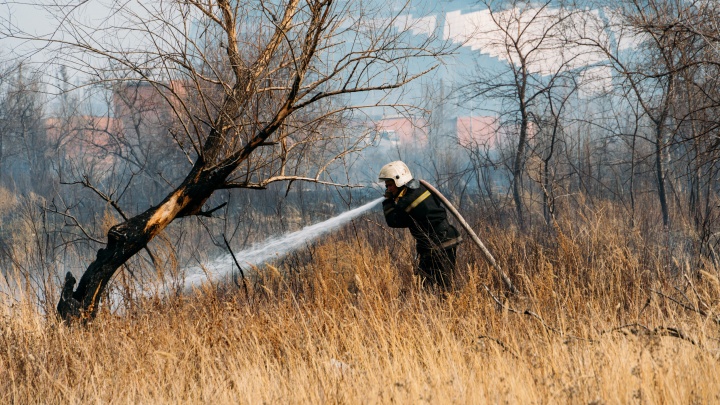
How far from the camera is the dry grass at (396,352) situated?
3.45 m

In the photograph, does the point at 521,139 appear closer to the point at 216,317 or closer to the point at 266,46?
the point at 266,46

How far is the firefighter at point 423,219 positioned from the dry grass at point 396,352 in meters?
0.46

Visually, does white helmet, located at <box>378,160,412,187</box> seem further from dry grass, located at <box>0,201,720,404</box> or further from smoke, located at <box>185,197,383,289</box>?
smoke, located at <box>185,197,383,289</box>

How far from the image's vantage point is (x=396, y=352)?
4602mm

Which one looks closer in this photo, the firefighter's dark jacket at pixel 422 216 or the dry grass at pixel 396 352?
the dry grass at pixel 396 352

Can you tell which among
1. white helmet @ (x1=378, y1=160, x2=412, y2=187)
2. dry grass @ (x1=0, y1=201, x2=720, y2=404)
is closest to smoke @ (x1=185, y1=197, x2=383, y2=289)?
dry grass @ (x1=0, y1=201, x2=720, y2=404)

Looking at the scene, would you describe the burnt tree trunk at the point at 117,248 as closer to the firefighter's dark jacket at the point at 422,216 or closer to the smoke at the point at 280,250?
the smoke at the point at 280,250

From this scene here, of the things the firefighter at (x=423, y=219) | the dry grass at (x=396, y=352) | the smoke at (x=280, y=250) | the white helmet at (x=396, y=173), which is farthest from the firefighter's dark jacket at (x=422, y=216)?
the smoke at (x=280, y=250)

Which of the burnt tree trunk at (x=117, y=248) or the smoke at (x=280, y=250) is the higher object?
the burnt tree trunk at (x=117, y=248)

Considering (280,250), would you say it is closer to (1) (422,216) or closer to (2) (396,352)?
(1) (422,216)

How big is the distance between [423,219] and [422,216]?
0.15 ft

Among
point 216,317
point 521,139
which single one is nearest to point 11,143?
point 521,139

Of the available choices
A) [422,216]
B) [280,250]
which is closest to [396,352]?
[422,216]

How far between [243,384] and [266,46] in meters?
3.39
